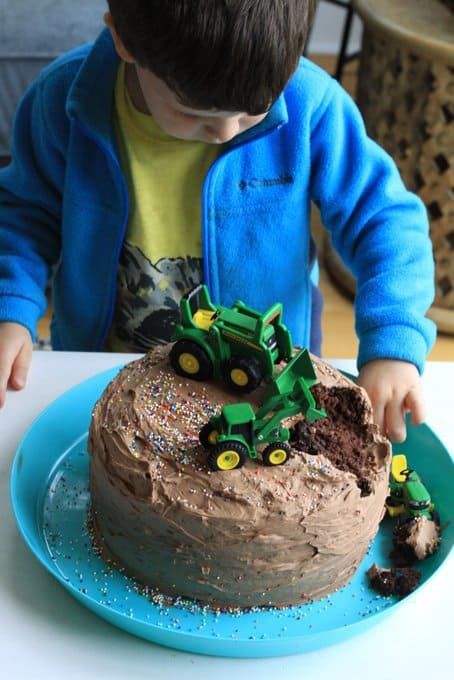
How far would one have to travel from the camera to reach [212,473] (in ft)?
2.13

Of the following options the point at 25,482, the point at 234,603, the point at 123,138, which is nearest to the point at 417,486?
the point at 234,603

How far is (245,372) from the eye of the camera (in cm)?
69

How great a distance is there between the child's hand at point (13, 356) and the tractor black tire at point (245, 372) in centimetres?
30

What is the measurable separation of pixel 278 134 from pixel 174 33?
1.02 ft

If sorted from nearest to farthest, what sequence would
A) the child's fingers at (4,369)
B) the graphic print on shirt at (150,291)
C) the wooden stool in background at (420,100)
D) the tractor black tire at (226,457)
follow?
A: the tractor black tire at (226,457) < the child's fingers at (4,369) < the graphic print on shirt at (150,291) < the wooden stool in background at (420,100)

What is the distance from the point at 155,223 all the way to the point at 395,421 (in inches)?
15.6

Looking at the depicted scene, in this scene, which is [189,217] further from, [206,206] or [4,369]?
[4,369]

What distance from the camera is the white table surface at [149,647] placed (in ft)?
2.11

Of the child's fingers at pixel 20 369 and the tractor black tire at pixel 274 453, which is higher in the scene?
the tractor black tire at pixel 274 453

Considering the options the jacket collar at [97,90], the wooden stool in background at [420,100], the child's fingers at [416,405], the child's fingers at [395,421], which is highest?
the jacket collar at [97,90]

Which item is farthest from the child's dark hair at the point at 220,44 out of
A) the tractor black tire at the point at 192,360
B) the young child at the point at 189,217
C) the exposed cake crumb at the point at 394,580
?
the exposed cake crumb at the point at 394,580

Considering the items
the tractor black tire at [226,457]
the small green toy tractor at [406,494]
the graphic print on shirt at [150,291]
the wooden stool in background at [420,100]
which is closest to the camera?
the tractor black tire at [226,457]

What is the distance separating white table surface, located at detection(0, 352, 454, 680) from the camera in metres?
0.64

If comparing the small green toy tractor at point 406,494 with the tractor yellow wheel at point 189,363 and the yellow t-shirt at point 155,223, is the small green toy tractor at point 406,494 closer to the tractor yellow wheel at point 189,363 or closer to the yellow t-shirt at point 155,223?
the tractor yellow wheel at point 189,363
